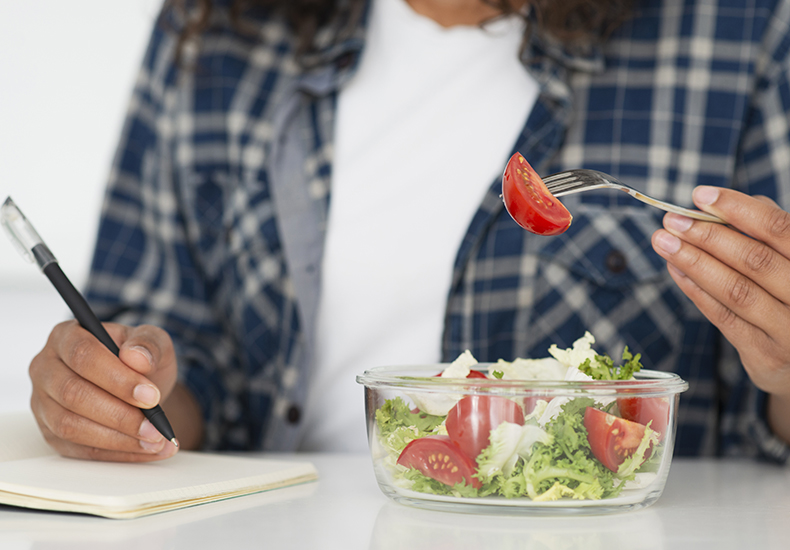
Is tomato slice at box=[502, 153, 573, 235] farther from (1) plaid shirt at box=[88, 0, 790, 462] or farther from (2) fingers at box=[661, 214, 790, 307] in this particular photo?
(1) plaid shirt at box=[88, 0, 790, 462]

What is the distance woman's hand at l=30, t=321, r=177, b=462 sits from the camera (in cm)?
78

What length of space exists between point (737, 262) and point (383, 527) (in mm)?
440

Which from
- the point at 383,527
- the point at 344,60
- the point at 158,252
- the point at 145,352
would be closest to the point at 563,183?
the point at 383,527

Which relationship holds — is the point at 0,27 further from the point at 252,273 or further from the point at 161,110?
the point at 252,273

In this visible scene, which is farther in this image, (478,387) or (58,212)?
(58,212)

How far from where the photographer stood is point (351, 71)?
4.25 feet

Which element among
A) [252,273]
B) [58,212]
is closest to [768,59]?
[252,273]

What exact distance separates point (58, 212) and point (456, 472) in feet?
7.58

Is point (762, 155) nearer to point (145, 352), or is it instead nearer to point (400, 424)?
point (400, 424)

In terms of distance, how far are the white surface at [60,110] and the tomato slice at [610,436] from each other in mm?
2285

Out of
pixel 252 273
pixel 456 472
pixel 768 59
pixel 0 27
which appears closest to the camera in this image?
pixel 456 472

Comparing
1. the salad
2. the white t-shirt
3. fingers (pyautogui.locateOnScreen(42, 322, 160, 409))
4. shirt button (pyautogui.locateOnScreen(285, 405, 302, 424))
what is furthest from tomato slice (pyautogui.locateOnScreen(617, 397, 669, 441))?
shirt button (pyautogui.locateOnScreen(285, 405, 302, 424))

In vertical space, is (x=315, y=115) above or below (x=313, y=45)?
below

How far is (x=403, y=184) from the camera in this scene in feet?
4.15
